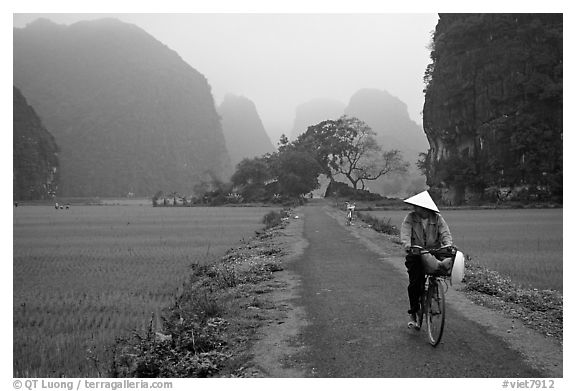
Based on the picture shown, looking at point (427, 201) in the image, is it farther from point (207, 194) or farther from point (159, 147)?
point (159, 147)

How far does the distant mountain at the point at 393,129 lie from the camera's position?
205 feet

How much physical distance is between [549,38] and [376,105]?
3694 cm

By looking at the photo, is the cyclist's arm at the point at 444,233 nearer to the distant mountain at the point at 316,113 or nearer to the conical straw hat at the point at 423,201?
the conical straw hat at the point at 423,201

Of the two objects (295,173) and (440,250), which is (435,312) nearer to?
(440,250)

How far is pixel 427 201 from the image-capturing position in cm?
435

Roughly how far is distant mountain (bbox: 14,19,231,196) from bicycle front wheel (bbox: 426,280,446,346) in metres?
67.6

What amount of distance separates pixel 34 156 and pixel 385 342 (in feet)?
218

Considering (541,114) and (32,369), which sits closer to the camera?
(32,369)

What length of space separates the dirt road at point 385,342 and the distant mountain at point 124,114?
66.1 m

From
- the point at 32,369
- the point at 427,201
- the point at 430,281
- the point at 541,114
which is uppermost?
the point at 541,114

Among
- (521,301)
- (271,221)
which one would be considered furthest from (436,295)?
(271,221)

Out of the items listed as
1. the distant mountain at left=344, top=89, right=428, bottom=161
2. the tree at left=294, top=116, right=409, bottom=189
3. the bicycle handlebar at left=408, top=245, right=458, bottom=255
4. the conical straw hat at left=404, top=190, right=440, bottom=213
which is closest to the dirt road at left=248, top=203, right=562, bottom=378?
the bicycle handlebar at left=408, top=245, right=458, bottom=255

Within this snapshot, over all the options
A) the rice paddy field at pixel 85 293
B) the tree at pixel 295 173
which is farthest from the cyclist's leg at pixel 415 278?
the tree at pixel 295 173

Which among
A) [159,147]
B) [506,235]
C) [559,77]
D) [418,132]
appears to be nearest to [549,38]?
[559,77]
